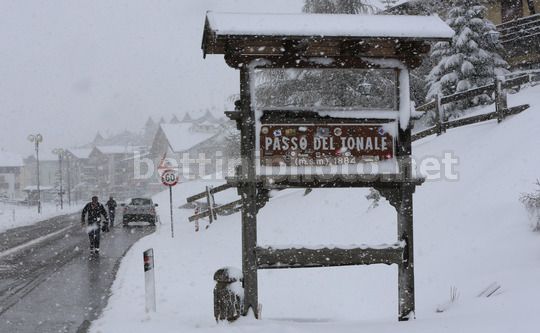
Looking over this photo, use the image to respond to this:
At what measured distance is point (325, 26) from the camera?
5984mm

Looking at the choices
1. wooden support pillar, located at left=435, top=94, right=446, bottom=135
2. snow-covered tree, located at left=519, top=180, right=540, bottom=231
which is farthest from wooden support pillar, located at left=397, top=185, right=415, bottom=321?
wooden support pillar, located at left=435, top=94, right=446, bottom=135

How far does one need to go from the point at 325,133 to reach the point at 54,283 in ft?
23.7

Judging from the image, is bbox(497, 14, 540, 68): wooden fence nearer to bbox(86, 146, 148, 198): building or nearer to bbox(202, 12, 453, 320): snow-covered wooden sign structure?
bbox(202, 12, 453, 320): snow-covered wooden sign structure

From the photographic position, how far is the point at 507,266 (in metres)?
6.96

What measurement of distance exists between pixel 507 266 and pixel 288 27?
4477mm

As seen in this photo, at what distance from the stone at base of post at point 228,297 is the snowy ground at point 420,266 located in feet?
0.41

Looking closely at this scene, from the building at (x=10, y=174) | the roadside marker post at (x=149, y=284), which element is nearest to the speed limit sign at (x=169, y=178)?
the roadside marker post at (x=149, y=284)

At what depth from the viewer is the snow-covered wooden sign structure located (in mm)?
6066

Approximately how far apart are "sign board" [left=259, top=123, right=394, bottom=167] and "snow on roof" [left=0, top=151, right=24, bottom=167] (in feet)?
344

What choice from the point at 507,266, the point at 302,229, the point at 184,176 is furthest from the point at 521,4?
the point at 184,176

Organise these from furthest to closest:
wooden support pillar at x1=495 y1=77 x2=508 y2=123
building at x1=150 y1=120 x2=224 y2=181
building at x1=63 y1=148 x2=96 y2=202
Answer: building at x1=63 y1=148 x2=96 y2=202, building at x1=150 y1=120 x2=224 y2=181, wooden support pillar at x1=495 y1=77 x2=508 y2=123

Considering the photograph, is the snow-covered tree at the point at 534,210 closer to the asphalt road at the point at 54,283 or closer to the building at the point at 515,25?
the asphalt road at the point at 54,283

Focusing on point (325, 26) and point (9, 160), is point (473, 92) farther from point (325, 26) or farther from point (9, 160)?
point (9, 160)

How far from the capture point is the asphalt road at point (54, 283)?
24.4ft
